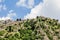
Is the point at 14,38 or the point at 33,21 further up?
the point at 33,21

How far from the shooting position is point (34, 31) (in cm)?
10162

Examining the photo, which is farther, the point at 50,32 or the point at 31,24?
the point at 31,24

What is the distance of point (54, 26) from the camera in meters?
112

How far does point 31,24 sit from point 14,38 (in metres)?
18.3

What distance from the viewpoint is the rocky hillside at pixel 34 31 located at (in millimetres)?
96875

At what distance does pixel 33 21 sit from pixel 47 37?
58.0ft

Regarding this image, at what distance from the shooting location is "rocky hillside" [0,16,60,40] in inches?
3814

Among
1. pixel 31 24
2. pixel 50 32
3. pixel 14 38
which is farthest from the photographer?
pixel 31 24

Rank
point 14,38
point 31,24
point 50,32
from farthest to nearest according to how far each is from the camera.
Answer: point 31,24 → point 50,32 → point 14,38

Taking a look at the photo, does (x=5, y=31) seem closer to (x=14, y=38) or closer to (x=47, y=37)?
(x=14, y=38)

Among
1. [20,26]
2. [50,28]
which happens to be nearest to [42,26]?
[50,28]

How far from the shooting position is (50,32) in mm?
102812

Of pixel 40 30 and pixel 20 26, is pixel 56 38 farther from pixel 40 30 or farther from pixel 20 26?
pixel 20 26

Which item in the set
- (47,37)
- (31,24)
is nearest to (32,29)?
(31,24)
